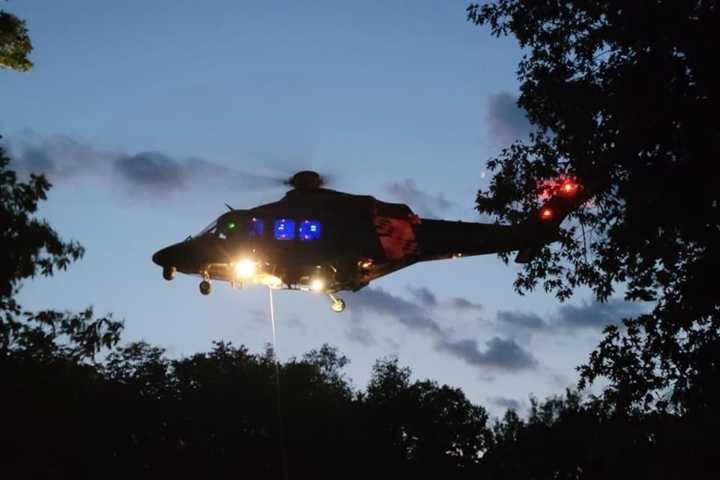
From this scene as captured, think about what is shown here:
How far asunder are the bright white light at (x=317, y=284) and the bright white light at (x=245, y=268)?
5.95 ft

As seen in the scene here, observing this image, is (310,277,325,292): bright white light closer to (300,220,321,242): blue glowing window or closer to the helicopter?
the helicopter

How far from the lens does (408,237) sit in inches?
949

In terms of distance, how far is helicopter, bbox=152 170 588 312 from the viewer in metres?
22.3

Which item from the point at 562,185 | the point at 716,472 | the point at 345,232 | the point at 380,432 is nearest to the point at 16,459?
the point at 345,232

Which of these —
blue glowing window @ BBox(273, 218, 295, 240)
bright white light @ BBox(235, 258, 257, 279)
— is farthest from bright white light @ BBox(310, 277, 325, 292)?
bright white light @ BBox(235, 258, 257, 279)

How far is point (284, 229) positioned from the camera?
73.7ft

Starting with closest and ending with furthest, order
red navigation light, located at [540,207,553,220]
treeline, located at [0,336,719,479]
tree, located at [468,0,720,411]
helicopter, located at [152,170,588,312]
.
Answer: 1. tree, located at [468,0,720,411]
2. red navigation light, located at [540,207,553,220]
3. helicopter, located at [152,170,588,312]
4. treeline, located at [0,336,719,479]

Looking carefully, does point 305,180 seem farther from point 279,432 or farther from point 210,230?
point 279,432


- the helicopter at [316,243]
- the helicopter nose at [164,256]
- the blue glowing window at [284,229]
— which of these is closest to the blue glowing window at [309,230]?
the helicopter at [316,243]

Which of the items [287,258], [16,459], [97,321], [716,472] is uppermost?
[287,258]

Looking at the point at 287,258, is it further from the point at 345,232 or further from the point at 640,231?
the point at 640,231

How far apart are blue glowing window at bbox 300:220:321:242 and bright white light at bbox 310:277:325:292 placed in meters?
1.23

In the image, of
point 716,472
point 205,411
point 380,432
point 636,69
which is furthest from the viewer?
point 380,432

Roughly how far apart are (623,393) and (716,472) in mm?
12336
